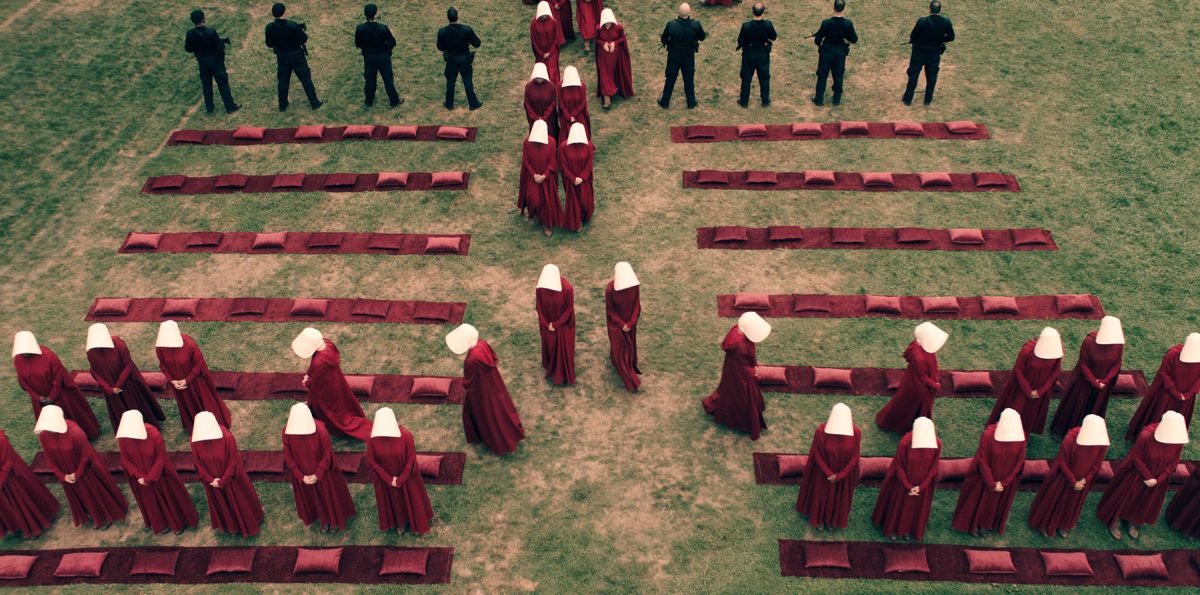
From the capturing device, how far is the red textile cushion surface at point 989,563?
924cm

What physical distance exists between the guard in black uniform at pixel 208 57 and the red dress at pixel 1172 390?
12.2m

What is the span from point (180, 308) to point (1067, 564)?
955 centimetres

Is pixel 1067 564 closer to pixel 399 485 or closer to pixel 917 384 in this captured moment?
pixel 917 384

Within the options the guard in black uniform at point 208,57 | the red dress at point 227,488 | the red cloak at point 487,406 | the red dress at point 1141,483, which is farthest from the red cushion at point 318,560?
the guard in black uniform at point 208,57

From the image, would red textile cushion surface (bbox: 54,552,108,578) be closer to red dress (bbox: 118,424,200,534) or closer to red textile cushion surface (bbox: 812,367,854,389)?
red dress (bbox: 118,424,200,534)

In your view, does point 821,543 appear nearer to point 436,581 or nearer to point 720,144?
point 436,581

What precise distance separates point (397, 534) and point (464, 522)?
62 cm

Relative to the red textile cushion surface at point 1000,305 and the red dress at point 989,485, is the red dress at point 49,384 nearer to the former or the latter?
the red dress at point 989,485

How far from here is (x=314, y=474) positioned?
30.9ft

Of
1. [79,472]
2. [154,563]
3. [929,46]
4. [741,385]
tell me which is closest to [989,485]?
[741,385]

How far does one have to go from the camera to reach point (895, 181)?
13.6 m

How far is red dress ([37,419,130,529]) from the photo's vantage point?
941cm

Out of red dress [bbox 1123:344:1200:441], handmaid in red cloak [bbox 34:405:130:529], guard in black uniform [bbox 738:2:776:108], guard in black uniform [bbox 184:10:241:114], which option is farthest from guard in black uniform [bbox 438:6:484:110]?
red dress [bbox 1123:344:1200:441]

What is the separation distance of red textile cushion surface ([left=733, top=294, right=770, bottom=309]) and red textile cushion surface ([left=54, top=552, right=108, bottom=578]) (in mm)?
6835
